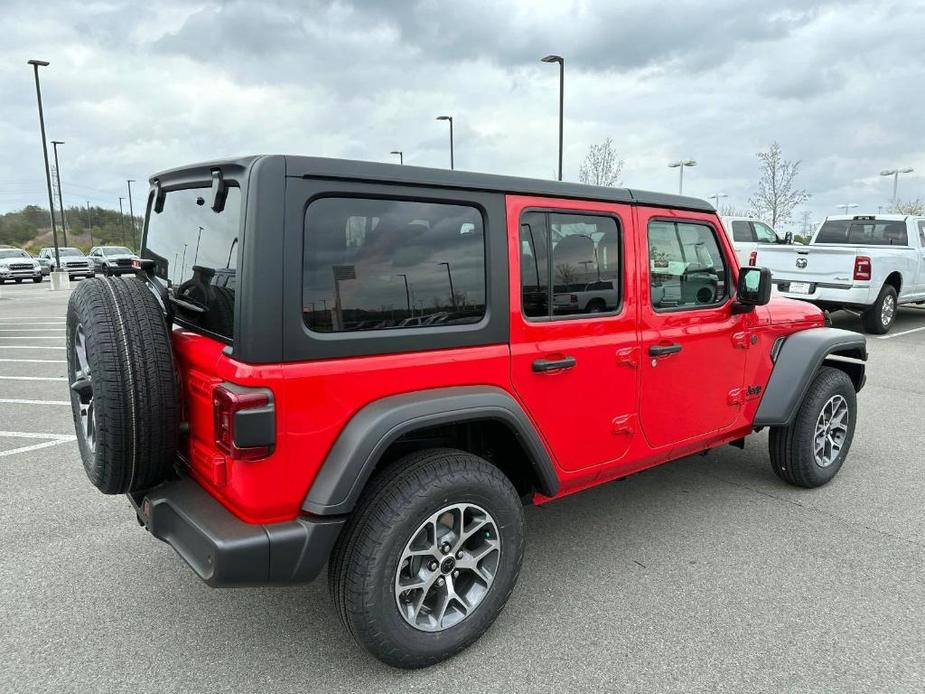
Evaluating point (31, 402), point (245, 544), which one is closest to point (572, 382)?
point (245, 544)

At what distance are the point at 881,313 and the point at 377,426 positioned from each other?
427 inches

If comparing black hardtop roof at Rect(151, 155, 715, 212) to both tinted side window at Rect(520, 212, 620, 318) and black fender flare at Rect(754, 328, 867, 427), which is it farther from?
black fender flare at Rect(754, 328, 867, 427)

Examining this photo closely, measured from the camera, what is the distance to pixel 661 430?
10.6ft

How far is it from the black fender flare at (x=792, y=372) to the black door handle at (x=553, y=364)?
1.67 m

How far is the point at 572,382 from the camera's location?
2.77m

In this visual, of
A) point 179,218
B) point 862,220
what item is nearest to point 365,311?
point 179,218

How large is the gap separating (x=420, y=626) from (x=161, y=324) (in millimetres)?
1459

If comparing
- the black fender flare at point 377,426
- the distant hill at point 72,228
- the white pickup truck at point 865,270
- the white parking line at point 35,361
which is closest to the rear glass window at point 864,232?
the white pickup truck at point 865,270

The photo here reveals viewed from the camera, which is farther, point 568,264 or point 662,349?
point 662,349

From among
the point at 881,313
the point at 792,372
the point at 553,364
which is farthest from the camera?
the point at 881,313

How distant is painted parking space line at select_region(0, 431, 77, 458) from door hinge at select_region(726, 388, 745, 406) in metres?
4.82

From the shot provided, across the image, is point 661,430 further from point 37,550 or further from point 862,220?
point 862,220

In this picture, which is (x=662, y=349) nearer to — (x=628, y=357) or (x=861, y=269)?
(x=628, y=357)

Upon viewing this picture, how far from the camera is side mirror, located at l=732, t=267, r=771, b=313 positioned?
133 inches
